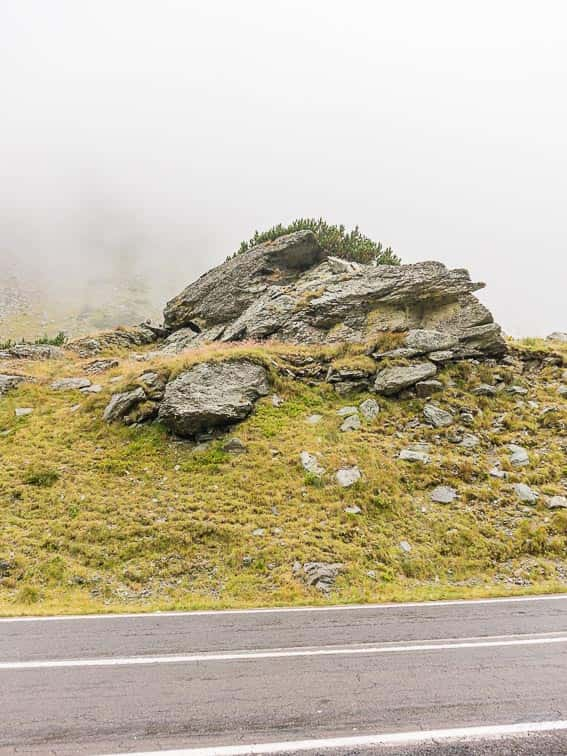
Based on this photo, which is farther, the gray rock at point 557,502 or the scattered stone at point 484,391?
the scattered stone at point 484,391

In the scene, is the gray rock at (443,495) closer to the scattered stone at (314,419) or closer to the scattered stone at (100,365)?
the scattered stone at (314,419)

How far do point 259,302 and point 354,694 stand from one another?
91.6 feet

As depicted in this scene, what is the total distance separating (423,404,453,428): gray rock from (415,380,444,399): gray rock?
1.11 m

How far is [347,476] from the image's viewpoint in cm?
1577

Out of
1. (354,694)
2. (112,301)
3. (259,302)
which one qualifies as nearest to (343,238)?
(259,302)

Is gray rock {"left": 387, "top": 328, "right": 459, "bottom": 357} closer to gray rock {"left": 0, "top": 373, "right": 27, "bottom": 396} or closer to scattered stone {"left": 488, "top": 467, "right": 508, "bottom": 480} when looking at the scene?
scattered stone {"left": 488, "top": 467, "right": 508, "bottom": 480}

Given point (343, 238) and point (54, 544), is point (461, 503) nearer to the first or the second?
point (54, 544)

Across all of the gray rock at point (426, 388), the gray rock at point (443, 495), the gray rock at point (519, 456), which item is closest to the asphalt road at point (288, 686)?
the gray rock at point (443, 495)

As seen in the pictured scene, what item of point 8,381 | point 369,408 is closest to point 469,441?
point 369,408

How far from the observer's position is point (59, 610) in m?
9.71

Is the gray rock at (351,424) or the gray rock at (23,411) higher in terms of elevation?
the gray rock at (351,424)

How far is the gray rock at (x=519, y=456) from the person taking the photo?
16641 millimetres

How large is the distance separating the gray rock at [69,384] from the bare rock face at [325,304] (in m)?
8.99

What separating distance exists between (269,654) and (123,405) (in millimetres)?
15579
